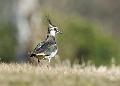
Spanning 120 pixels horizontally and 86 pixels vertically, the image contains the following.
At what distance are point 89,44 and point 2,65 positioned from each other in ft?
49.9

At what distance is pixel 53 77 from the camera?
13648mm

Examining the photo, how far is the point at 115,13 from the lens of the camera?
42.2m

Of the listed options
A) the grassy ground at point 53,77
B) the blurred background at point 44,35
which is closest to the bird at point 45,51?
the grassy ground at point 53,77

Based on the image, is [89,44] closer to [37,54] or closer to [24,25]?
[24,25]

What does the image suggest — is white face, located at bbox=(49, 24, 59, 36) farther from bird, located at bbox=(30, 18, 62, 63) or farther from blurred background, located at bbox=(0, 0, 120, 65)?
blurred background, located at bbox=(0, 0, 120, 65)

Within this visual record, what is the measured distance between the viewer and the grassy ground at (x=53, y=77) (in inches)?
524

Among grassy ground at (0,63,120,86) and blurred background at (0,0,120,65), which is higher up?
blurred background at (0,0,120,65)

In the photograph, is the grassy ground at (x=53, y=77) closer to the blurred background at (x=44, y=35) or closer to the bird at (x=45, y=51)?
the bird at (x=45, y=51)

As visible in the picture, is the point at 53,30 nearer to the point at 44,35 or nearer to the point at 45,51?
the point at 45,51

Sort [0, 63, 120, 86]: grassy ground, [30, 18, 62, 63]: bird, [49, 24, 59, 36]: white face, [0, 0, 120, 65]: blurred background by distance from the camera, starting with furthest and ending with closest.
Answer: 1. [0, 0, 120, 65]: blurred background
2. [49, 24, 59, 36]: white face
3. [30, 18, 62, 63]: bird
4. [0, 63, 120, 86]: grassy ground

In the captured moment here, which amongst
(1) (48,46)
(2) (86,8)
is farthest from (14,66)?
(2) (86,8)

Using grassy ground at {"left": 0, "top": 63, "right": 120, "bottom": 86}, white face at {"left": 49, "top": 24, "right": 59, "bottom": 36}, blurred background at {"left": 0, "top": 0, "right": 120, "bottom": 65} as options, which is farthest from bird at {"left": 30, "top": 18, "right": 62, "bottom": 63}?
blurred background at {"left": 0, "top": 0, "right": 120, "bottom": 65}

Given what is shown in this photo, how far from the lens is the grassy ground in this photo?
43.7 feet

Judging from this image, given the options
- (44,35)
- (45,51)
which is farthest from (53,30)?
(44,35)
